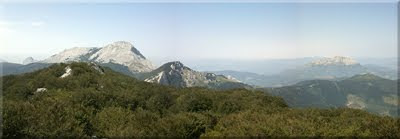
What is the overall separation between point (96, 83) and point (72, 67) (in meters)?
22.4

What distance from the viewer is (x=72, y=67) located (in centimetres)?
15612

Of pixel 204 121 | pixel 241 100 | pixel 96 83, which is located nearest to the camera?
pixel 204 121

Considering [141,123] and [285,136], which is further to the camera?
[141,123]

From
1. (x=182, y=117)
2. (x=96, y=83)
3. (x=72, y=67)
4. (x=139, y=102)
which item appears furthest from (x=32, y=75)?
(x=182, y=117)

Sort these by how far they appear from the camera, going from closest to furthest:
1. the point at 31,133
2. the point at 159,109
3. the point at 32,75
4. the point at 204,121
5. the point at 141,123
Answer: the point at 31,133 < the point at 141,123 < the point at 204,121 < the point at 159,109 < the point at 32,75

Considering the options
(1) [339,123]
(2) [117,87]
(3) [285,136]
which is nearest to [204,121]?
(3) [285,136]

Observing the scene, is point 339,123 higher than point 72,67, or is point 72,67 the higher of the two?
point 72,67

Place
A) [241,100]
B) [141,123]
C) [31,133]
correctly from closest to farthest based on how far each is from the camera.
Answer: [31,133]
[141,123]
[241,100]

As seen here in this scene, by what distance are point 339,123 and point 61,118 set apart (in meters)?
57.8

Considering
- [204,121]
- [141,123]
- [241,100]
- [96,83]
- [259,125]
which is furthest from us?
[96,83]

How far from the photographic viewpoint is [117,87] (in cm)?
13675

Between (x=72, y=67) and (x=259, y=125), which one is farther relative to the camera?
(x=72, y=67)

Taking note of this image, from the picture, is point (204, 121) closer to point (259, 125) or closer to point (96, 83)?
point (259, 125)

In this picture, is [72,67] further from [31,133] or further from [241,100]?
[31,133]
